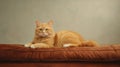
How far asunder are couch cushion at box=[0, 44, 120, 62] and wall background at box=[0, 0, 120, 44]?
1.56m

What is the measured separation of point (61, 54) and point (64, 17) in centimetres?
165

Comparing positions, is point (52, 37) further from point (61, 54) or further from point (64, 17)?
point (64, 17)

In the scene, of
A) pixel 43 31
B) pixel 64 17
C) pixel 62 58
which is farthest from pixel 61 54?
pixel 64 17

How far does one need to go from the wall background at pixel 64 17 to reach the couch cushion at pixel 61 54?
156 cm

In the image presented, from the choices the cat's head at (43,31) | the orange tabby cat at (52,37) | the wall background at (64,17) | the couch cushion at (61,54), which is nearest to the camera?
the couch cushion at (61,54)

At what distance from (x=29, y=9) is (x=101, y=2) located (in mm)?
1063

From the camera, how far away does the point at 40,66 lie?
4.63ft

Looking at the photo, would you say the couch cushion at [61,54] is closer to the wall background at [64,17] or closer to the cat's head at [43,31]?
the cat's head at [43,31]

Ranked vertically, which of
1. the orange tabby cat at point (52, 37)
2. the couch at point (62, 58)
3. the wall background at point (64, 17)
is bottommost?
the couch at point (62, 58)

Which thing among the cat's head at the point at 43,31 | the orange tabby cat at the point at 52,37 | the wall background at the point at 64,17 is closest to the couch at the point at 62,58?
the orange tabby cat at the point at 52,37

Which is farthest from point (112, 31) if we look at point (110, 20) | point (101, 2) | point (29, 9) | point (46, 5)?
point (29, 9)

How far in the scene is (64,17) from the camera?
9.87 ft

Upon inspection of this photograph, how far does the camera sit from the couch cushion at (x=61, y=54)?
1393mm

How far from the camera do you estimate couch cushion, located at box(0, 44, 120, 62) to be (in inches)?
54.8
